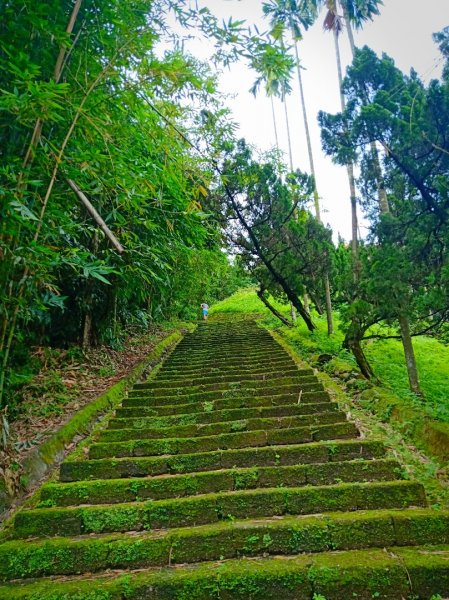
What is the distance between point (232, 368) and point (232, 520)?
147 inches

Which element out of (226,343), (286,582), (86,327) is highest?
(86,327)

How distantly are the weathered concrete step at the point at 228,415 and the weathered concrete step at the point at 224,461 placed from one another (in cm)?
80

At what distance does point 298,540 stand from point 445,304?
14.0ft

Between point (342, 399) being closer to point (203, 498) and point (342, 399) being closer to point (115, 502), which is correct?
point (203, 498)

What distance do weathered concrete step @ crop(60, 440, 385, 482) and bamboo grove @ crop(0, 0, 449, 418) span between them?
101 cm

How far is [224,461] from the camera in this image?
3367mm

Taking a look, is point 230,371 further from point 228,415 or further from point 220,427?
point 220,427

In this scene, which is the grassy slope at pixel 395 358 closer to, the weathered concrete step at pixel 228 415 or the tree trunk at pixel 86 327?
the weathered concrete step at pixel 228 415

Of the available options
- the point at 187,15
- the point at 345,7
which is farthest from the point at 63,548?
the point at 345,7

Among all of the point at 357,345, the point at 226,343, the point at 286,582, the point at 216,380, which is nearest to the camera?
the point at 286,582

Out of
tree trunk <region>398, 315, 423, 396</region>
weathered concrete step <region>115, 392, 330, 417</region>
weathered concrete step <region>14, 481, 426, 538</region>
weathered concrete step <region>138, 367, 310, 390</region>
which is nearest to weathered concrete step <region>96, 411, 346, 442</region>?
weathered concrete step <region>115, 392, 330, 417</region>

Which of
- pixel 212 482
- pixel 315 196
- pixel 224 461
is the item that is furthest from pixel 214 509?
pixel 315 196

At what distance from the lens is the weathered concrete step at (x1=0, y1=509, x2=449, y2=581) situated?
2.45 m

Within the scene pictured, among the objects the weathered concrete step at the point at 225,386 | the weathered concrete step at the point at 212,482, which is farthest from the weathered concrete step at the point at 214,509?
the weathered concrete step at the point at 225,386
